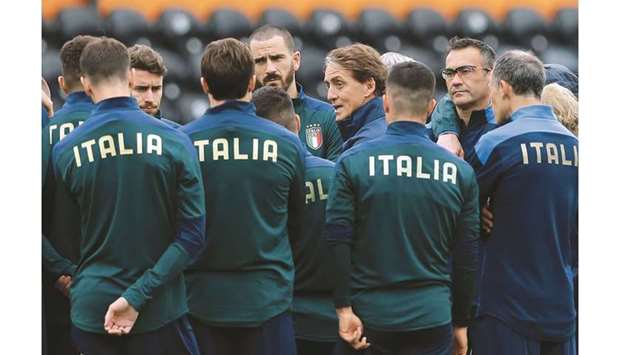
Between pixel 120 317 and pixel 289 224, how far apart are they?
0.60m

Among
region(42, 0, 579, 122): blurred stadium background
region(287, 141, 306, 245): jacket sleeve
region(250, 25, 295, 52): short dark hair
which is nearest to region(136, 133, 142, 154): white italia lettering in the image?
region(287, 141, 306, 245): jacket sleeve

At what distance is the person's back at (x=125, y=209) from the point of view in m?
2.88

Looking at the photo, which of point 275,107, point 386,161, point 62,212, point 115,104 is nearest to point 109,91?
point 115,104

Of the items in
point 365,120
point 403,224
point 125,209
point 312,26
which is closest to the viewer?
point 125,209

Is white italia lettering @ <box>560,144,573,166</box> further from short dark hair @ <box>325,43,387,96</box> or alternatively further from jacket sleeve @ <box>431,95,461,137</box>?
short dark hair @ <box>325,43,387,96</box>

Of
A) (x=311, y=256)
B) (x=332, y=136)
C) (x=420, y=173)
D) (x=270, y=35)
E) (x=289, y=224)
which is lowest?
(x=311, y=256)

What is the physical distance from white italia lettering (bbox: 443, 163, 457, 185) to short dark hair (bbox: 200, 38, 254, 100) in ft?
2.02

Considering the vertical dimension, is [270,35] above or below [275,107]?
above

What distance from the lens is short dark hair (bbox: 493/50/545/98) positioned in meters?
3.32

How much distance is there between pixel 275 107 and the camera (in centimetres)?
331

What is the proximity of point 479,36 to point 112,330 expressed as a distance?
388cm

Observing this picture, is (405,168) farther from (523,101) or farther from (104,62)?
(104,62)
